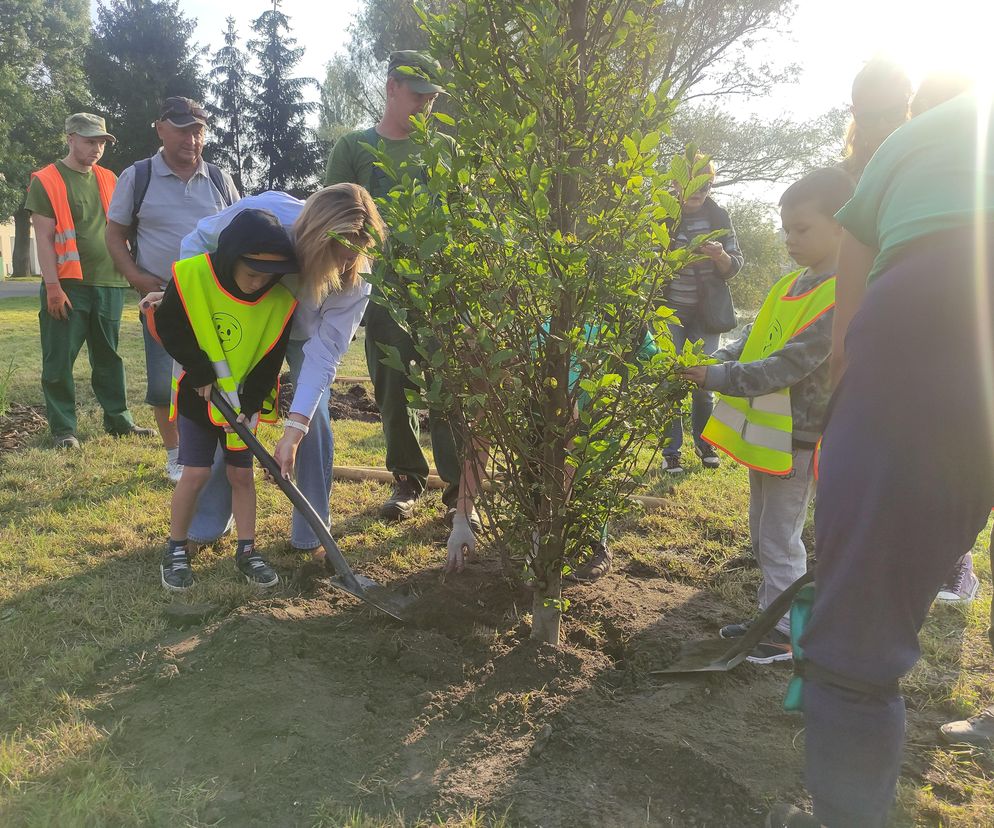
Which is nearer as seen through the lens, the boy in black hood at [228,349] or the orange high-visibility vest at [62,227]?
the boy in black hood at [228,349]

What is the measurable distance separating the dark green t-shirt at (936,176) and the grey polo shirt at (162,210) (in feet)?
13.2

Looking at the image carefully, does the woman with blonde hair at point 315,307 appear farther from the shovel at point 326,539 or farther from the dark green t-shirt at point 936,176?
the dark green t-shirt at point 936,176

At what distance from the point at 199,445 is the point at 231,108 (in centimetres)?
3318

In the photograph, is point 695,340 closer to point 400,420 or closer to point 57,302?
point 400,420

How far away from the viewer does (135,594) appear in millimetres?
3037

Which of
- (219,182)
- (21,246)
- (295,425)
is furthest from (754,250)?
(21,246)

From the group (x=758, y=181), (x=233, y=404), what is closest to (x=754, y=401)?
(x=233, y=404)

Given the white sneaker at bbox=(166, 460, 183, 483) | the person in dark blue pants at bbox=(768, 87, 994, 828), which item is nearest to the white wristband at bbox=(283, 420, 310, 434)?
the white sneaker at bbox=(166, 460, 183, 483)

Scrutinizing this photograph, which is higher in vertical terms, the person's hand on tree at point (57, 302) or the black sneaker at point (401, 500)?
the person's hand on tree at point (57, 302)

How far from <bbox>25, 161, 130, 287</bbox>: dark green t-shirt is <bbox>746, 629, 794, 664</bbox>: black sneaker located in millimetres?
4800

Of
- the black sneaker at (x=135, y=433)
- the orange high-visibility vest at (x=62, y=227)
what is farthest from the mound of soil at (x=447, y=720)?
the orange high-visibility vest at (x=62, y=227)

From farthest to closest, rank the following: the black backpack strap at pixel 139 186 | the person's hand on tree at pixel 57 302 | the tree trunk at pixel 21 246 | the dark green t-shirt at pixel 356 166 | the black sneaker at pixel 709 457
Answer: the tree trunk at pixel 21 246, the black sneaker at pixel 709 457, the person's hand on tree at pixel 57 302, the black backpack strap at pixel 139 186, the dark green t-shirt at pixel 356 166

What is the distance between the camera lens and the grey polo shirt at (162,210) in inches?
170

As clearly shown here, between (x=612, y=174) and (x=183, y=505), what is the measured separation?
92.5 inches
